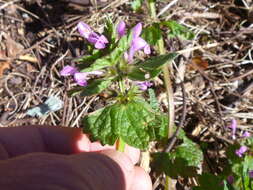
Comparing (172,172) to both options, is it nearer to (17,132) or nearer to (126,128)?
(126,128)

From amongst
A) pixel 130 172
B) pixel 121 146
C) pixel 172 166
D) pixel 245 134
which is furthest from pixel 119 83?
pixel 245 134

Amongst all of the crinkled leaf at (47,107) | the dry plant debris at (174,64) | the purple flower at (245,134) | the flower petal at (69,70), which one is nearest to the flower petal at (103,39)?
the flower petal at (69,70)

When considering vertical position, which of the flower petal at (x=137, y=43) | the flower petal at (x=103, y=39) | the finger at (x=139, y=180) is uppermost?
the flower petal at (x=103, y=39)

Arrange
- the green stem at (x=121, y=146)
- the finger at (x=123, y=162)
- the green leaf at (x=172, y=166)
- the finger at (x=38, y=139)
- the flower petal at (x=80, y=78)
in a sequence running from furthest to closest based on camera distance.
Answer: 1. the green leaf at (x=172, y=166)
2. the finger at (x=38, y=139)
3. the green stem at (x=121, y=146)
4. the finger at (x=123, y=162)
5. the flower petal at (x=80, y=78)

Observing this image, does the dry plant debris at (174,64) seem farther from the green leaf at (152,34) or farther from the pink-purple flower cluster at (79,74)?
the pink-purple flower cluster at (79,74)

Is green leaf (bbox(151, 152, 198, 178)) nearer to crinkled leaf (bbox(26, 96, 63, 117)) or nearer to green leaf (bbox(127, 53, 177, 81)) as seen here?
green leaf (bbox(127, 53, 177, 81))

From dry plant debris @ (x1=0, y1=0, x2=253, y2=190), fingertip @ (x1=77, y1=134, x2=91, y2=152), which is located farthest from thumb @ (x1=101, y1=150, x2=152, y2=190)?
dry plant debris @ (x1=0, y1=0, x2=253, y2=190)

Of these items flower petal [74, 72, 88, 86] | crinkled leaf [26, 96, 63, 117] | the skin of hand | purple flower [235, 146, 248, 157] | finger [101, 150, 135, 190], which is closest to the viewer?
the skin of hand
